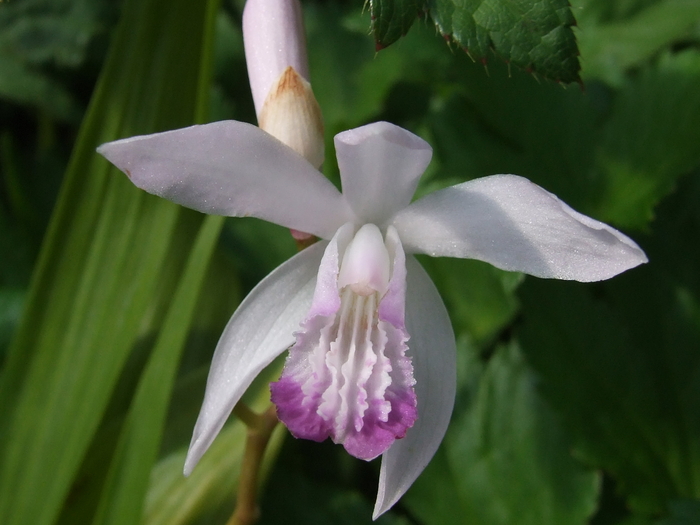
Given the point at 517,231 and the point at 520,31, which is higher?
the point at 520,31

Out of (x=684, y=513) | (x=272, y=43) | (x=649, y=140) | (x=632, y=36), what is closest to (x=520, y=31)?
(x=272, y=43)

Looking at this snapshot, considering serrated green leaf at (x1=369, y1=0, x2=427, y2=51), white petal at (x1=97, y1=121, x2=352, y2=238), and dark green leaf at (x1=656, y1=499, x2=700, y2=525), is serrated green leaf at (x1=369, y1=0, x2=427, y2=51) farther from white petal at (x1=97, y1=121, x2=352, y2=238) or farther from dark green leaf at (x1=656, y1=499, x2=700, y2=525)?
dark green leaf at (x1=656, y1=499, x2=700, y2=525)

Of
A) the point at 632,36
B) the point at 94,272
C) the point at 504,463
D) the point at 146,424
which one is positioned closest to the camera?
the point at 146,424

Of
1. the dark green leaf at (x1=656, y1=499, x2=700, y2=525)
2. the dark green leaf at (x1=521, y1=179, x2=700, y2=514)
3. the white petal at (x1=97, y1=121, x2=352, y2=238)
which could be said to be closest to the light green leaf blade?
the white petal at (x1=97, y1=121, x2=352, y2=238)

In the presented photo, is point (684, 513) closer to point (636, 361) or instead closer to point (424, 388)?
point (636, 361)

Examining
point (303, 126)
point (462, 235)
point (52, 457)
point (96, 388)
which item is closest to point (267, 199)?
point (303, 126)

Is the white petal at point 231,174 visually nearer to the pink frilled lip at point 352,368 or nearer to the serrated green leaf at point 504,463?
the pink frilled lip at point 352,368
